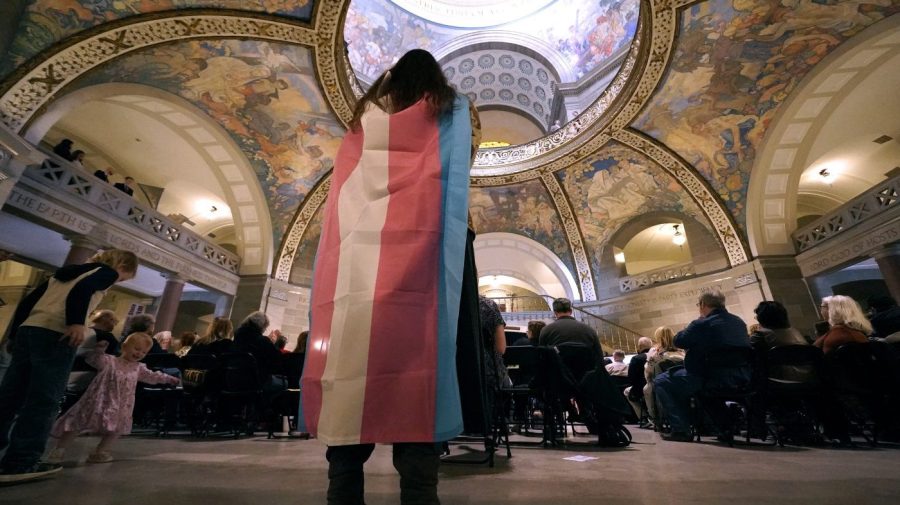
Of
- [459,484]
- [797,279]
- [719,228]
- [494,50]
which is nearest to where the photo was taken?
[459,484]

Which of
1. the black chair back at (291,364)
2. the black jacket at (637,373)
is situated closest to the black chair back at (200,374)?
the black chair back at (291,364)

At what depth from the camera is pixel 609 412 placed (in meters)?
2.93

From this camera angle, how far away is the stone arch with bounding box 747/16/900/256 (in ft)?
21.5

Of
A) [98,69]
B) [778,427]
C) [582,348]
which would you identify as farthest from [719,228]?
[98,69]

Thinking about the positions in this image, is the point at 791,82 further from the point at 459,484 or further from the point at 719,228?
the point at 459,484

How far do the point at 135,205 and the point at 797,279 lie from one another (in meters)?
14.9

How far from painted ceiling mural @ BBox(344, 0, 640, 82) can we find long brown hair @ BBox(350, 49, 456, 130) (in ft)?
43.1

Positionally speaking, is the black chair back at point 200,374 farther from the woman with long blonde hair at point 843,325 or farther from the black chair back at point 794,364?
the woman with long blonde hair at point 843,325

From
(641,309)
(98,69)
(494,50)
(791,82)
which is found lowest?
(641,309)

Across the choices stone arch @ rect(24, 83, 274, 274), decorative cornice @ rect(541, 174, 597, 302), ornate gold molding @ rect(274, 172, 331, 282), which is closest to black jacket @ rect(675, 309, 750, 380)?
decorative cornice @ rect(541, 174, 597, 302)

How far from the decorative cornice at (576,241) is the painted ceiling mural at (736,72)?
3061mm

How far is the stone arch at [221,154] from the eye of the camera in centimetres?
596

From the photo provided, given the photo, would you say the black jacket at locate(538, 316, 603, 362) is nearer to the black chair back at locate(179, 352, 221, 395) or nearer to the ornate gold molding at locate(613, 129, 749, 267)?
the black chair back at locate(179, 352, 221, 395)

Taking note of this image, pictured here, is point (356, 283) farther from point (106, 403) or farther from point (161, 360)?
point (161, 360)
